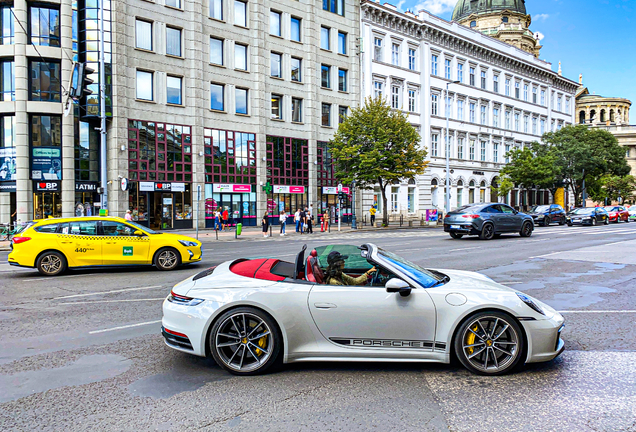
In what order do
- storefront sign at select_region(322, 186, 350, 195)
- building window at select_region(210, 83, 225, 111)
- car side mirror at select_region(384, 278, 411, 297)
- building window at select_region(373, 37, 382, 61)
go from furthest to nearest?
building window at select_region(373, 37, 382, 61) < storefront sign at select_region(322, 186, 350, 195) < building window at select_region(210, 83, 225, 111) < car side mirror at select_region(384, 278, 411, 297)

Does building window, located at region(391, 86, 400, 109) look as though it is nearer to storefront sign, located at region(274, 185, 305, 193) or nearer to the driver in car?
storefront sign, located at region(274, 185, 305, 193)

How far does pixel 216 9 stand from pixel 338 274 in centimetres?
3477

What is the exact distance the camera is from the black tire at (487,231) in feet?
69.7

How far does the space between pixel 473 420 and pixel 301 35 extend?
130 ft

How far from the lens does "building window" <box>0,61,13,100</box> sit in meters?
28.4

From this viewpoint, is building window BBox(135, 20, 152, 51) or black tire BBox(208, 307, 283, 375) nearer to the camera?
black tire BBox(208, 307, 283, 375)

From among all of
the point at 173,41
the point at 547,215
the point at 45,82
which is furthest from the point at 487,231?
the point at 45,82

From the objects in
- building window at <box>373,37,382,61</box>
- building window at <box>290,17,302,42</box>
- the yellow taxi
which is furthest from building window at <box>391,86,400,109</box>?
the yellow taxi

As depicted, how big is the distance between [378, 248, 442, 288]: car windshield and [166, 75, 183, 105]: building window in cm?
3061

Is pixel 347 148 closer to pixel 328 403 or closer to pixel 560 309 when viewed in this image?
pixel 560 309

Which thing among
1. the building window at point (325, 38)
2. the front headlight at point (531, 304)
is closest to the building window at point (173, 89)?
the building window at point (325, 38)

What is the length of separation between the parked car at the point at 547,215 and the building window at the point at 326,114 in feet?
62.0

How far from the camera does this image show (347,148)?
33.7 meters

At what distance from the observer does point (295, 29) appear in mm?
39250
